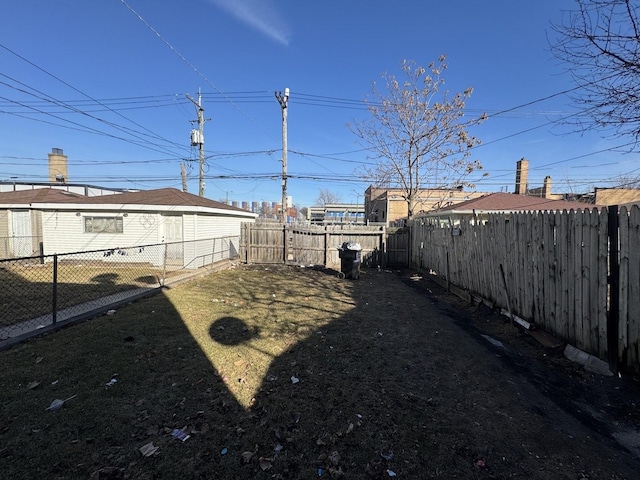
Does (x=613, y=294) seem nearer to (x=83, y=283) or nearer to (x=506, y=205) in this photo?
(x=83, y=283)

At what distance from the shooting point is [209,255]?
44.5ft

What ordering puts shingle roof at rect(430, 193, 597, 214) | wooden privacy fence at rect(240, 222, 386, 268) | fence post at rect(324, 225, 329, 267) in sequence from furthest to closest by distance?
shingle roof at rect(430, 193, 597, 214) < wooden privacy fence at rect(240, 222, 386, 268) < fence post at rect(324, 225, 329, 267)

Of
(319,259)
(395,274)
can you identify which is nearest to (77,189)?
(319,259)

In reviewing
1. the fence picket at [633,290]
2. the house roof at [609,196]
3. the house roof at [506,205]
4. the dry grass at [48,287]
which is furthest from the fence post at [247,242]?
the house roof at [609,196]

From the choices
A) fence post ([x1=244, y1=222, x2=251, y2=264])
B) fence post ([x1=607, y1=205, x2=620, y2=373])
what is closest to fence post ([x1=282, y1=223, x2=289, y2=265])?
fence post ([x1=244, y1=222, x2=251, y2=264])

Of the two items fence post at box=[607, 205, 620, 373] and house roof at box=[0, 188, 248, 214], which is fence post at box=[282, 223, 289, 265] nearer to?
house roof at box=[0, 188, 248, 214]

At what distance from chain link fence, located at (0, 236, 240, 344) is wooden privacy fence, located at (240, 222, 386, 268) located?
4.98ft

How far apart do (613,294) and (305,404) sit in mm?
3471

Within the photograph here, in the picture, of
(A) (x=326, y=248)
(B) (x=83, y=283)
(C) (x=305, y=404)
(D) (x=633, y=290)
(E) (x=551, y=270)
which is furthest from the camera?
(A) (x=326, y=248)

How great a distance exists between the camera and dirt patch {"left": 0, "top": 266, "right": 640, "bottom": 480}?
2279mm

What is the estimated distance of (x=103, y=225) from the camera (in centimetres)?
1430

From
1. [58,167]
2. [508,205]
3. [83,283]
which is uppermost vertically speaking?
[58,167]

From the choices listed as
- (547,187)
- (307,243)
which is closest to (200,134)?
(307,243)

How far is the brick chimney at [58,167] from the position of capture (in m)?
26.5
